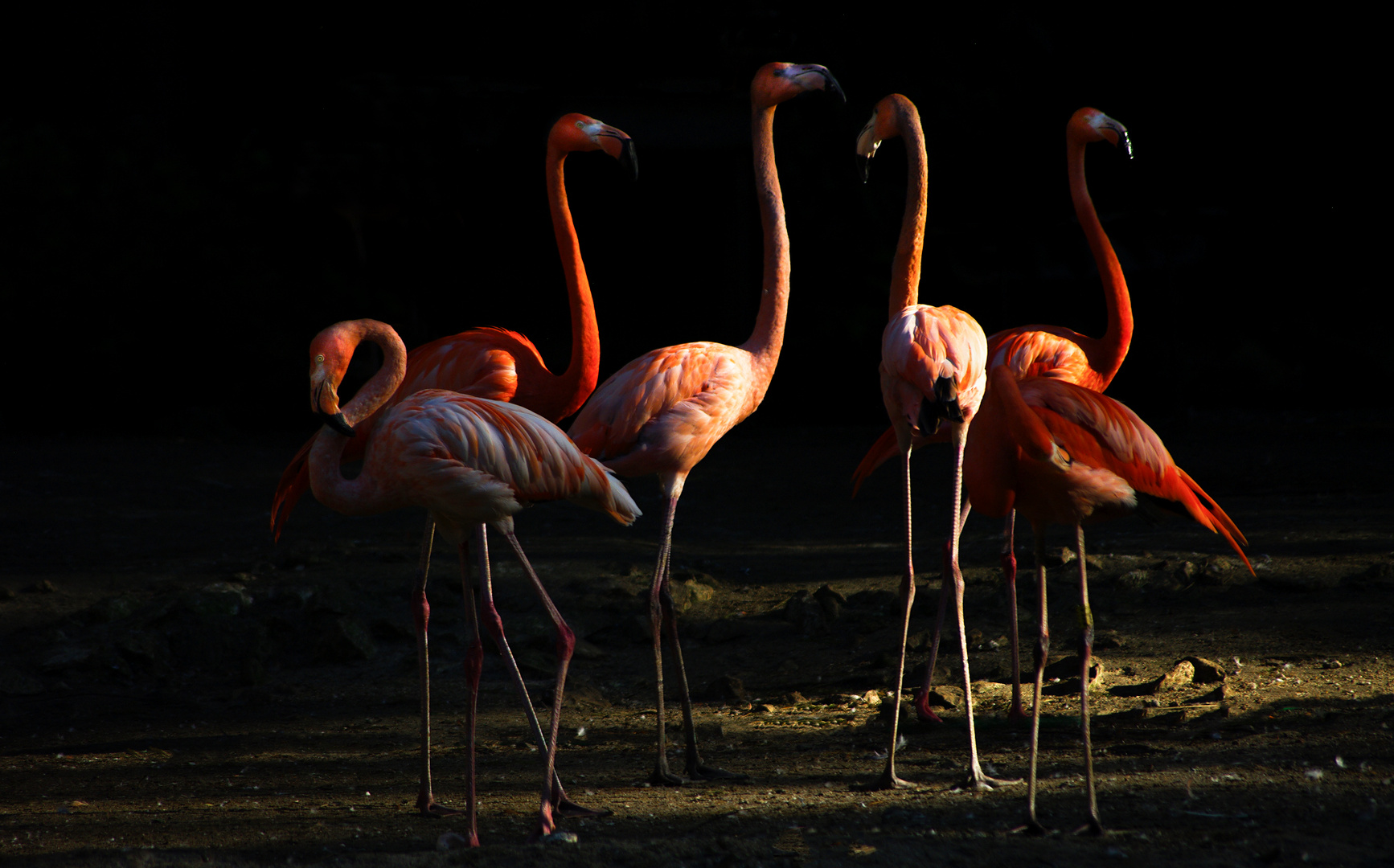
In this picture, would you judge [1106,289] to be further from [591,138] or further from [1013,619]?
[591,138]

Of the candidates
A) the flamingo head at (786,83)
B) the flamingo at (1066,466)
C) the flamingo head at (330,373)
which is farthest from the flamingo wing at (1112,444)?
the flamingo head at (330,373)

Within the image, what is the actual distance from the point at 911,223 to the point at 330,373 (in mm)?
1863

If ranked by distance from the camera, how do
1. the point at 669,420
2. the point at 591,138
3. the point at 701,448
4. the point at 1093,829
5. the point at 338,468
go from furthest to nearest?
the point at 591,138 → the point at 701,448 → the point at 669,420 → the point at 338,468 → the point at 1093,829

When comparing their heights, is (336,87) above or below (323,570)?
above

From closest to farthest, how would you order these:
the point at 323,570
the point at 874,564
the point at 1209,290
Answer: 1. the point at 323,570
2. the point at 874,564
3. the point at 1209,290

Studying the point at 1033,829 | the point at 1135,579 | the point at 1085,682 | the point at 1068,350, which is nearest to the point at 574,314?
the point at 1068,350

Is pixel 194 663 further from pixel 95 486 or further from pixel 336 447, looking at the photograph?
pixel 95 486

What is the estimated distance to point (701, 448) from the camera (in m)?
3.85

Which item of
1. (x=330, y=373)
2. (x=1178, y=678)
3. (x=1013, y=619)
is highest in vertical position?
(x=330, y=373)

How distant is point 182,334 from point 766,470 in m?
4.75

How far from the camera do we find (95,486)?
774 centimetres

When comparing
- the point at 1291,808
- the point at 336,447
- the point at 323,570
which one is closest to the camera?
the point at 1291,808

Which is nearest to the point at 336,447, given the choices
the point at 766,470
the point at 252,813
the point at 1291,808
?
the point at 252,813

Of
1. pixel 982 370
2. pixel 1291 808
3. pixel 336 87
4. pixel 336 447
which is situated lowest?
pixel 1291 808
